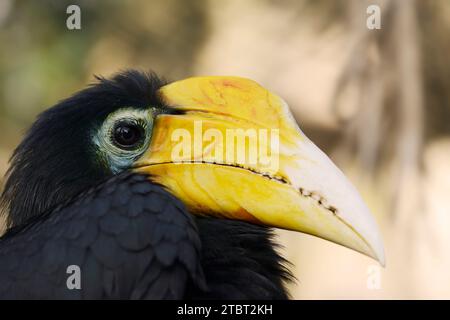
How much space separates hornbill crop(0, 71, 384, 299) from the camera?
2.34m

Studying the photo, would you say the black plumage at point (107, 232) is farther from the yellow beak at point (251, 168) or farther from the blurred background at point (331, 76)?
the blurred background at point (331, 76)

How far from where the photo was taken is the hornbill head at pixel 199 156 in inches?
95.1

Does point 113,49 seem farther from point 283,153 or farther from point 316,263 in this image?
point 283,153

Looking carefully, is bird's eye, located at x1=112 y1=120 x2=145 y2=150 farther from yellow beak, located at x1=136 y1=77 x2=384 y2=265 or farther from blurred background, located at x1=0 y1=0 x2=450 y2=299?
blurred background, located at x1=0 y1=0 x2=450 y2=299

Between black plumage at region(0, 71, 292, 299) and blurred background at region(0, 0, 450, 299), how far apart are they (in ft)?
10.9

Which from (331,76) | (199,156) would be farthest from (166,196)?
(331,76)

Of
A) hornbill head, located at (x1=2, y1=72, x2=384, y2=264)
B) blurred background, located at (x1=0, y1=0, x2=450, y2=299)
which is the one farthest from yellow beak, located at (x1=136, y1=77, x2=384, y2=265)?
blurred background, located at (x1=0, y1=0, x2=450, y2=299)

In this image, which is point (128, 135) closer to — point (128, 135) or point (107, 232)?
point (128, 135)

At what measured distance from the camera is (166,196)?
96.3 inches

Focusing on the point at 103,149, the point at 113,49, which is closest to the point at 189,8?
the point at 113,49

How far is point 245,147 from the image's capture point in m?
2.49

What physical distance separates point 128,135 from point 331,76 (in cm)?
456

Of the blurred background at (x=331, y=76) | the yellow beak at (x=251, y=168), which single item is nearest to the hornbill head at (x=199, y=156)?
the yellow beak at (x=251, y=168)

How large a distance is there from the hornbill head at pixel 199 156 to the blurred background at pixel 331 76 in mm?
3339
